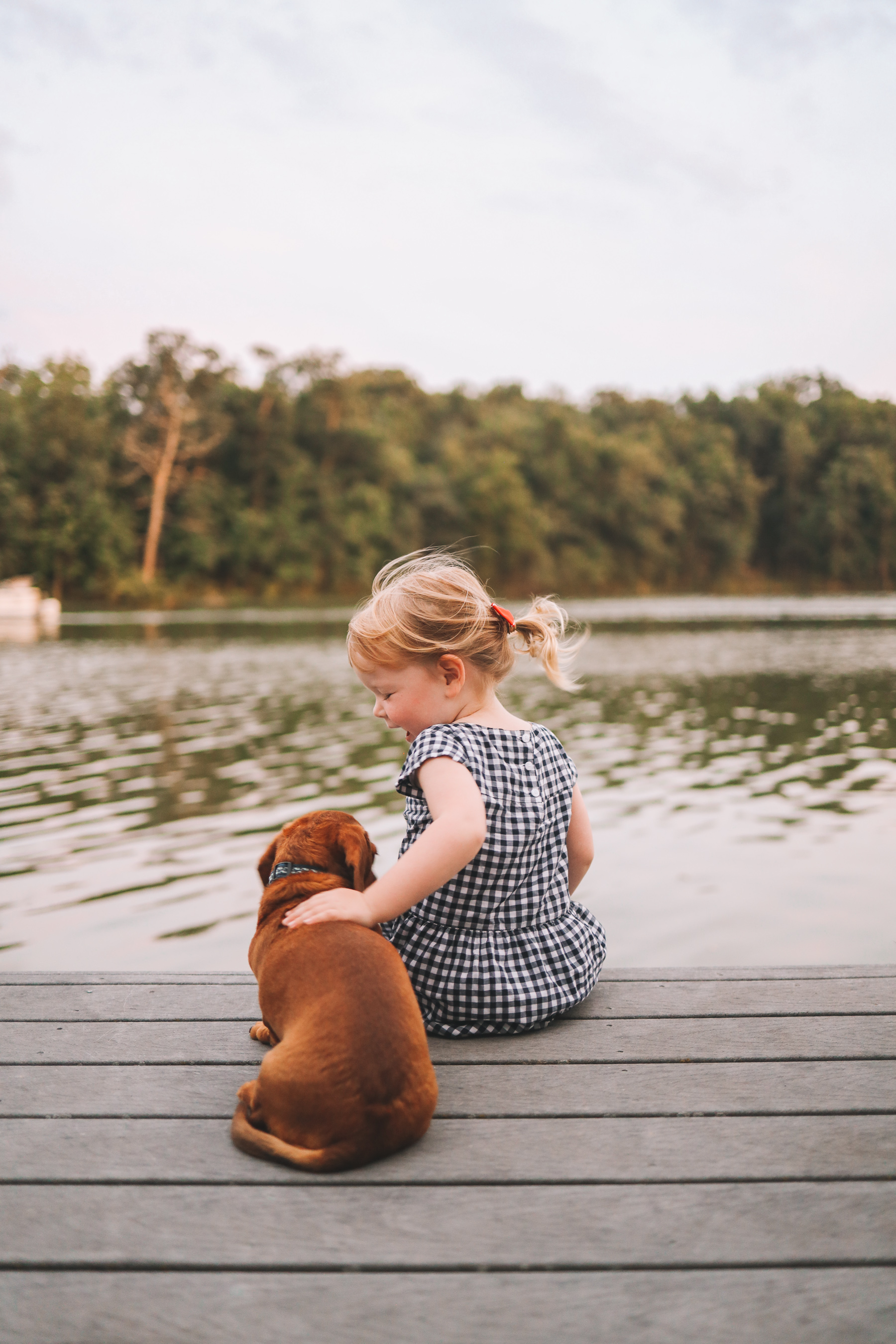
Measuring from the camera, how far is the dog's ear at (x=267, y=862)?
2250 mm

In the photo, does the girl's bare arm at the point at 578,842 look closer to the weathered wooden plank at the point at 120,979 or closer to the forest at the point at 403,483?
the weathered wooden plank at the point at 120,979

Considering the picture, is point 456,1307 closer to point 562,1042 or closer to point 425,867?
point 425,867

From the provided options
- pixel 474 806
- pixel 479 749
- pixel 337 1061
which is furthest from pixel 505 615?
pixel 337 1061

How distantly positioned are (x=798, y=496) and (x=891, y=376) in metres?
13.6

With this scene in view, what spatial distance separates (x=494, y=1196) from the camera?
5.30 feet

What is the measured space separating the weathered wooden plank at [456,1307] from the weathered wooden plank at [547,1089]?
493mm

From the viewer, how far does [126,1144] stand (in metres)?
1.78

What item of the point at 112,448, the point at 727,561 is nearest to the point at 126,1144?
the point at 112,448

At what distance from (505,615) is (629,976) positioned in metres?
1.04

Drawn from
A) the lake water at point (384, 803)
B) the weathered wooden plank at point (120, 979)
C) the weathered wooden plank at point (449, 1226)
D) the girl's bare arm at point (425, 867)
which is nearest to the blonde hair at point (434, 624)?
the girl's bare arm at point (425, 867)

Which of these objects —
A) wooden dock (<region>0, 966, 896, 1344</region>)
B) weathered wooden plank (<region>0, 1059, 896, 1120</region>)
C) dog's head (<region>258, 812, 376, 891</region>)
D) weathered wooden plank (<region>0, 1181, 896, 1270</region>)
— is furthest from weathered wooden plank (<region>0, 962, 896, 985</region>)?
weathered wooden plank (<region>0, 1181, 896, 1270</region>)

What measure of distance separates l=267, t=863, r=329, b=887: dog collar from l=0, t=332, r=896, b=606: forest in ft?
146

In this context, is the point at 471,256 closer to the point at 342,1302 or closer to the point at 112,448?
the point at 112,448

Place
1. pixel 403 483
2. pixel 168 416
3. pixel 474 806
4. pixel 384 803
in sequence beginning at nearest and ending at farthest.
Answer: pixel 474 806 → pixel 384 803 → pixel 168 416 → pixel 403 483
